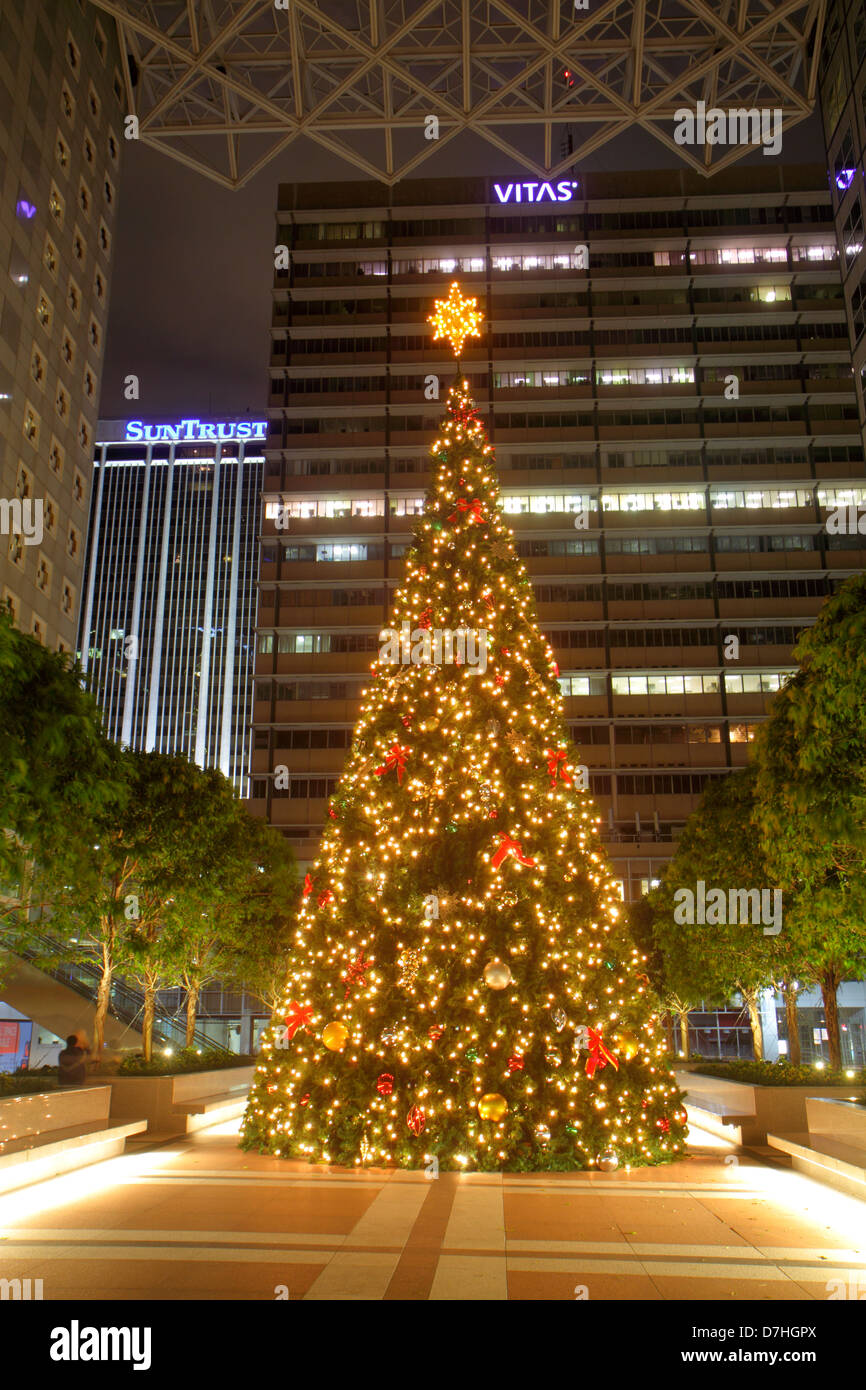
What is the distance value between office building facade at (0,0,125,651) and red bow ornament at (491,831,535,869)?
30332mm

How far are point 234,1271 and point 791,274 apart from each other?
66.8m

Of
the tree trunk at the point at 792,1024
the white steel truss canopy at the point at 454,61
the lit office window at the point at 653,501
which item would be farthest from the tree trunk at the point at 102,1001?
the lit office window at the point at 653,501

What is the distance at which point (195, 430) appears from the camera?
135 meters

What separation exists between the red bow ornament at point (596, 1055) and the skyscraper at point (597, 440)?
43.4 metres

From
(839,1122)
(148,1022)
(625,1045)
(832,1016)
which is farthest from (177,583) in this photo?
(839,1122)

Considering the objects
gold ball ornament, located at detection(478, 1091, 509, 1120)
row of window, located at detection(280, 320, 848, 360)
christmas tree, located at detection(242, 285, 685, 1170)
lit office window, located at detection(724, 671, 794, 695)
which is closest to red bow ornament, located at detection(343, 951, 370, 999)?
christmas tree, located at detection(242, 285, 685, 1170)

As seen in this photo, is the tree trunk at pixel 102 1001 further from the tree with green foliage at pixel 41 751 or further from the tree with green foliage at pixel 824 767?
the tree with green foliage at pixel 824 767

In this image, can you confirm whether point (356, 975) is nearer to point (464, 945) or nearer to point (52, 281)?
point (464, 945)

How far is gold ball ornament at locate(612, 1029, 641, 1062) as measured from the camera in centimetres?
1220

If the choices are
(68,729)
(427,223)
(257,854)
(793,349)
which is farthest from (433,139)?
(68,729)

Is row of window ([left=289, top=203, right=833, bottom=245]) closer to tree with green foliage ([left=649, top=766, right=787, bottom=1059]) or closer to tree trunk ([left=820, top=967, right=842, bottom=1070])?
tree with green foliage ([left=649, top=766, right=787, bottom=1059])

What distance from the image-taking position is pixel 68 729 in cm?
1066

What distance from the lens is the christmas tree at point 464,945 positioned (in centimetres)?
1206
